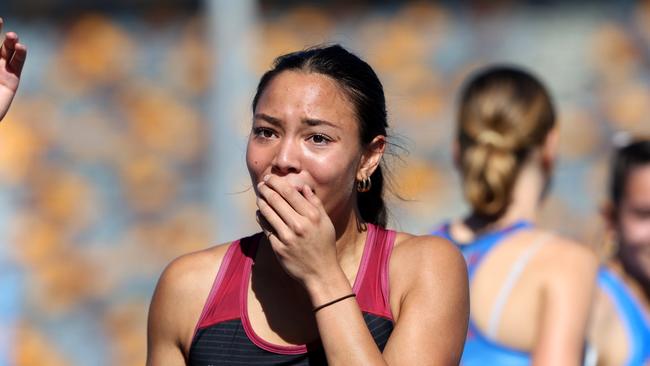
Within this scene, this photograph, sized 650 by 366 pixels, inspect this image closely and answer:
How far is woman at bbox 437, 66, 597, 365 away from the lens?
335cm

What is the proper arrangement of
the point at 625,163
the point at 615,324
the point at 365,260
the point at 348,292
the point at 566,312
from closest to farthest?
the point at 348,292
the point at 365,260
the point at 566,312
the point at 615,324
the point at 625,163

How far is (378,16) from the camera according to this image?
610cm

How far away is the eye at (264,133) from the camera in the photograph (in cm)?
236

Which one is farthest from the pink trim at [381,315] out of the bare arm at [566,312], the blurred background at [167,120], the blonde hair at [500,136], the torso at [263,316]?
the blurred background at [167,120]

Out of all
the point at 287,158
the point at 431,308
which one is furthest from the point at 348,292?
the point at 287,158

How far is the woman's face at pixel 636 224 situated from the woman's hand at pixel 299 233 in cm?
203

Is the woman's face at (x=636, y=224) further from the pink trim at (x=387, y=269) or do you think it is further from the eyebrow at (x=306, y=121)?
the eyebrow at (x=306, y=121)

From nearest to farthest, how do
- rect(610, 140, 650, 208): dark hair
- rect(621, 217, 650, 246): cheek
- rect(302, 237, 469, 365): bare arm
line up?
1. rect(302, 237, 469, 365): bare arm
2. rect(621, 217, 650, 246): cheek
3. rect(610, 140, 650, 208): dark hair

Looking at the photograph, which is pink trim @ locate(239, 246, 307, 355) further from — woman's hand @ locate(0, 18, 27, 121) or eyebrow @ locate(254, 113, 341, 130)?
woman's hand @ locate(0, 18, 27, 121)

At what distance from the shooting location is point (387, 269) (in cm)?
238

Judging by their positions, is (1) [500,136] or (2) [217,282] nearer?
(2) [217,282]

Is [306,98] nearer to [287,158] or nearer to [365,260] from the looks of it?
[287,158]

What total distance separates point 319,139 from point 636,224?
1981 mm

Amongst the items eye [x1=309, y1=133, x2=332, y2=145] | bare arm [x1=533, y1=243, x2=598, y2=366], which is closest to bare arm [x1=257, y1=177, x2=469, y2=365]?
eye [x1=309, y1=133, x2=332, y2=145]
